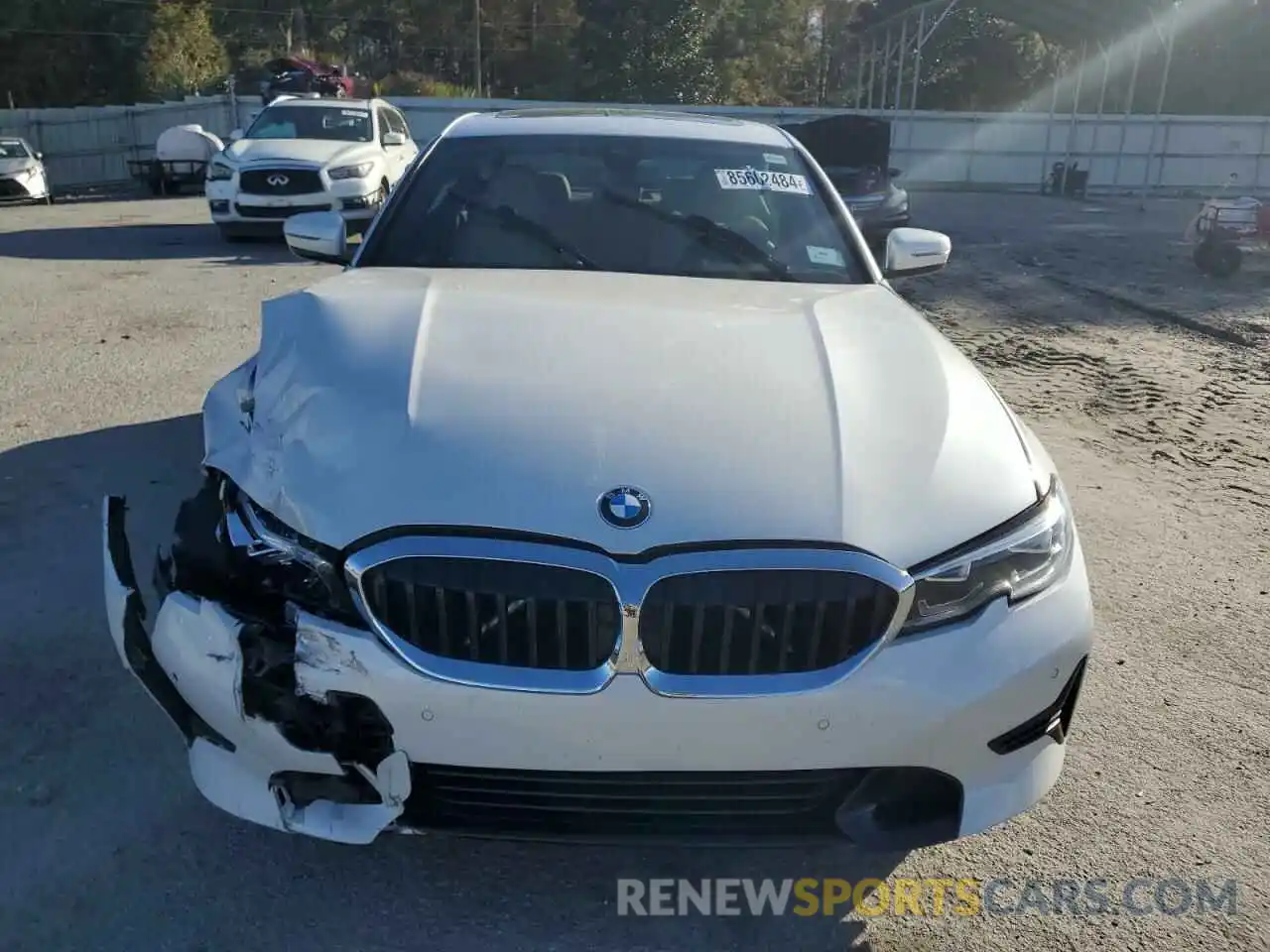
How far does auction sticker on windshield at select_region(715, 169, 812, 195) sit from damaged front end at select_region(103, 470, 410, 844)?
7.32ft

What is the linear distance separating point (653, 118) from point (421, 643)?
9.77 feet

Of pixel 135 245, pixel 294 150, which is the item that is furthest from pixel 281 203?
pixel 135 245

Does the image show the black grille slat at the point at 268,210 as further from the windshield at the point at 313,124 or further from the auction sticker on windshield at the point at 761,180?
the auction sticker on windshield at the point at 761,180

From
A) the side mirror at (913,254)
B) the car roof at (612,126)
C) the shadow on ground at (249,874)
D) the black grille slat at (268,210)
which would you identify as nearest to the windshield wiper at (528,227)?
the car roof at (612,126)

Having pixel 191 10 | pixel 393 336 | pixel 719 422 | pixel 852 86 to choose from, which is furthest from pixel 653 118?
A: pixel 852 86

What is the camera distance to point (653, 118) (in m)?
4.42

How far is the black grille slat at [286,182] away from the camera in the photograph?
475 inches

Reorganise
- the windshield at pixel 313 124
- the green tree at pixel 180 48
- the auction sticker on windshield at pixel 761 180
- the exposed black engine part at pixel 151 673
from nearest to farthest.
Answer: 1. the exposed black engine part at pixel 151 673
2. the auction sticker on windshield at pixel 761 180
3. the windshield at pixel 313 124
4. the green tree at pixel 180 48

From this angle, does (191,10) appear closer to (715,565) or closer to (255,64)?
(255,64)

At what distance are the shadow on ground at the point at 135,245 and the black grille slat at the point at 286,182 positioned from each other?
0.65 metres

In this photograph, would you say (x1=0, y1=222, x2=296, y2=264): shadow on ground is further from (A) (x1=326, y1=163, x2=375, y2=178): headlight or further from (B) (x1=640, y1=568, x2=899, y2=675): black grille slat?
(B) (x1=640, y1=568, x2=899, y2=675): black grille slat

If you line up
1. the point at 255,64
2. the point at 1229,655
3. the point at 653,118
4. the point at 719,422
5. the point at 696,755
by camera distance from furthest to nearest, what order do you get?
1. the point at 255,64
2. the point at 653,118
3. the point at 1229,655
4. the point at 719,422
5. the point at 696,755

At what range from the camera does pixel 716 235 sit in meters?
3.69

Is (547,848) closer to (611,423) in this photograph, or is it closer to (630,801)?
(630,801)
